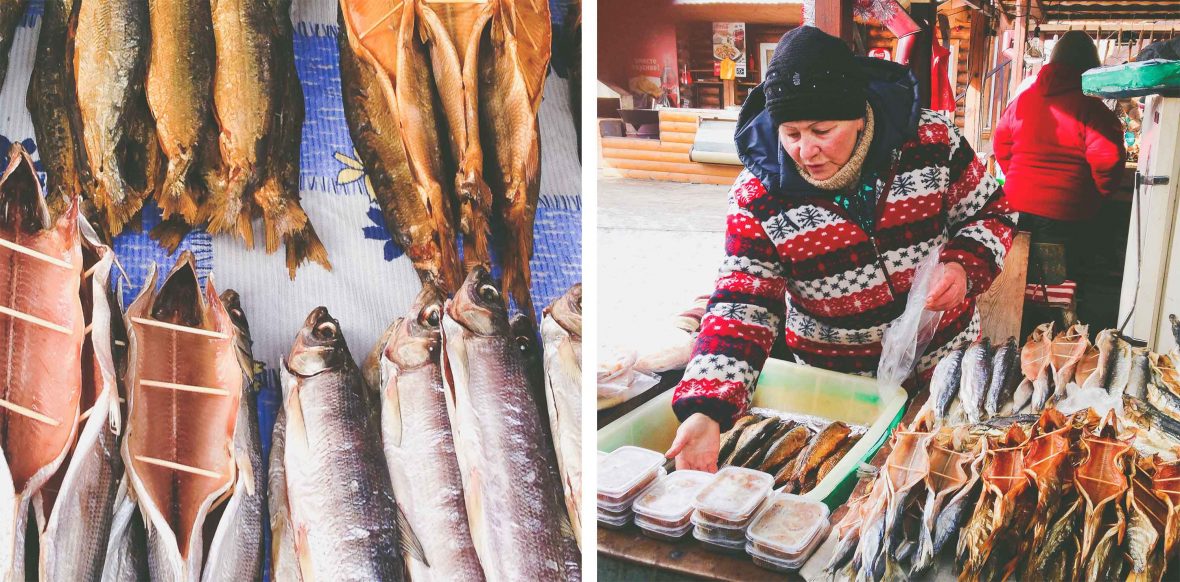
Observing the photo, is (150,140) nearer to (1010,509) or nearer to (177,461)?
(177,461)

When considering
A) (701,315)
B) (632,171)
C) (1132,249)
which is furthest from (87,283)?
(1132,249)

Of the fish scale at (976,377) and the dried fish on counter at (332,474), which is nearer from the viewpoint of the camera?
the dried fish on counter at (332,474)

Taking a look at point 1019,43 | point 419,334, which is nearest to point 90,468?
point 419,334

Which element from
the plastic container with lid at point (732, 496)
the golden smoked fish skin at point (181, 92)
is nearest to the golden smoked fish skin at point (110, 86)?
the golden smoked fish skin at point (181, 92)

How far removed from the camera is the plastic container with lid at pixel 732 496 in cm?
193

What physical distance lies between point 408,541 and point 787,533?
88cm

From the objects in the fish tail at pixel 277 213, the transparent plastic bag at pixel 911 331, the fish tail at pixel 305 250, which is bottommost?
Result: the transparent plastic bag at pixel 911 331

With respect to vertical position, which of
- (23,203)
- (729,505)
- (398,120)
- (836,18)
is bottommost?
(729,505)

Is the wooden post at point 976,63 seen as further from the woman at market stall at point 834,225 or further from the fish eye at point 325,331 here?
the fish eye at point 325,331

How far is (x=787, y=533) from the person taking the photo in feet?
6.19

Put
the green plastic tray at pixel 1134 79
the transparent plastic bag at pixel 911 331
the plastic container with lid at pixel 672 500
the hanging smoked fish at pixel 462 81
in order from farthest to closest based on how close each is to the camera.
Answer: the plastic container with lid at pixel 672 500
the transparent plastic bag at pixel 911 331
the hanging smoked fish at pixel 462 81
the green plastic tray at pixel 1134 79

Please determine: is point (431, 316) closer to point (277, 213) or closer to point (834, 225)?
point (277, 213)

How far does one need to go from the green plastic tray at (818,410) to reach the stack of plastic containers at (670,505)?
98mm

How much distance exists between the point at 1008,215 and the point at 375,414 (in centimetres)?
Answer: 151
